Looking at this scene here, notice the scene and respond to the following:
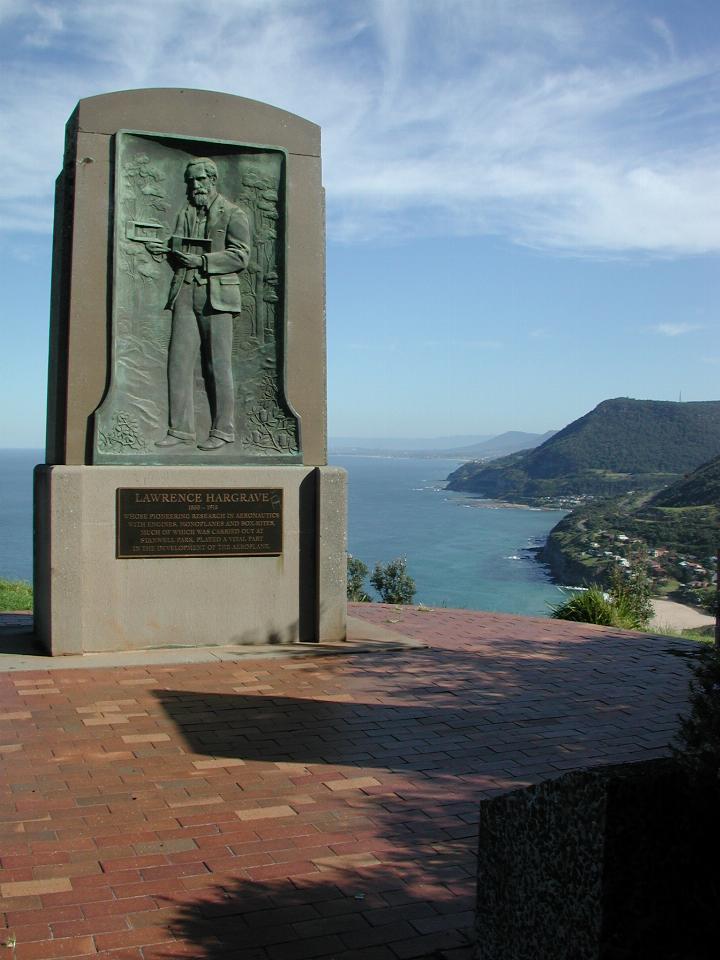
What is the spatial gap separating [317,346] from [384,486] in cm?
18754

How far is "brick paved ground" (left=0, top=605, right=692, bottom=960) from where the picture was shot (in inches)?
130

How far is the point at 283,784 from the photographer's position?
473cm

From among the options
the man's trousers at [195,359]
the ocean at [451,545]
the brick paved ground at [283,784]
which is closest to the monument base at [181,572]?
the man's trousers at [195,359]

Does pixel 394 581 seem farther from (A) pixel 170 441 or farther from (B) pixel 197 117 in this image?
(B) pixel 197 117

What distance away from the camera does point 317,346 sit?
830 cm

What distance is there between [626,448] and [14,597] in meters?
82.8

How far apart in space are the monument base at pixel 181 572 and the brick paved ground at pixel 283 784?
604mm

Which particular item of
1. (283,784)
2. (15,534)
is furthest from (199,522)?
(15,534)

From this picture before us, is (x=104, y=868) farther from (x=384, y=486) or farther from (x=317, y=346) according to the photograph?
(x=384, y=486)

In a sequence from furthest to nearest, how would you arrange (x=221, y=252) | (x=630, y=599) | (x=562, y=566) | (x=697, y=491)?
(x=697, y=491), (x=562, y=566), (x=630, y=599), (x=221, y=252)

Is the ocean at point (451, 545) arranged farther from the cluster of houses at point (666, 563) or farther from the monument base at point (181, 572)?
the monument base at point (181, 572)

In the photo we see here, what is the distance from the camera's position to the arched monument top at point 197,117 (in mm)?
7664

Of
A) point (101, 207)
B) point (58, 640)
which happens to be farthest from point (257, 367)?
point (58, 640)

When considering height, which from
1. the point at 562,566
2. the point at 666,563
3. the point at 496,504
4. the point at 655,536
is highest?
the point at 655,536
